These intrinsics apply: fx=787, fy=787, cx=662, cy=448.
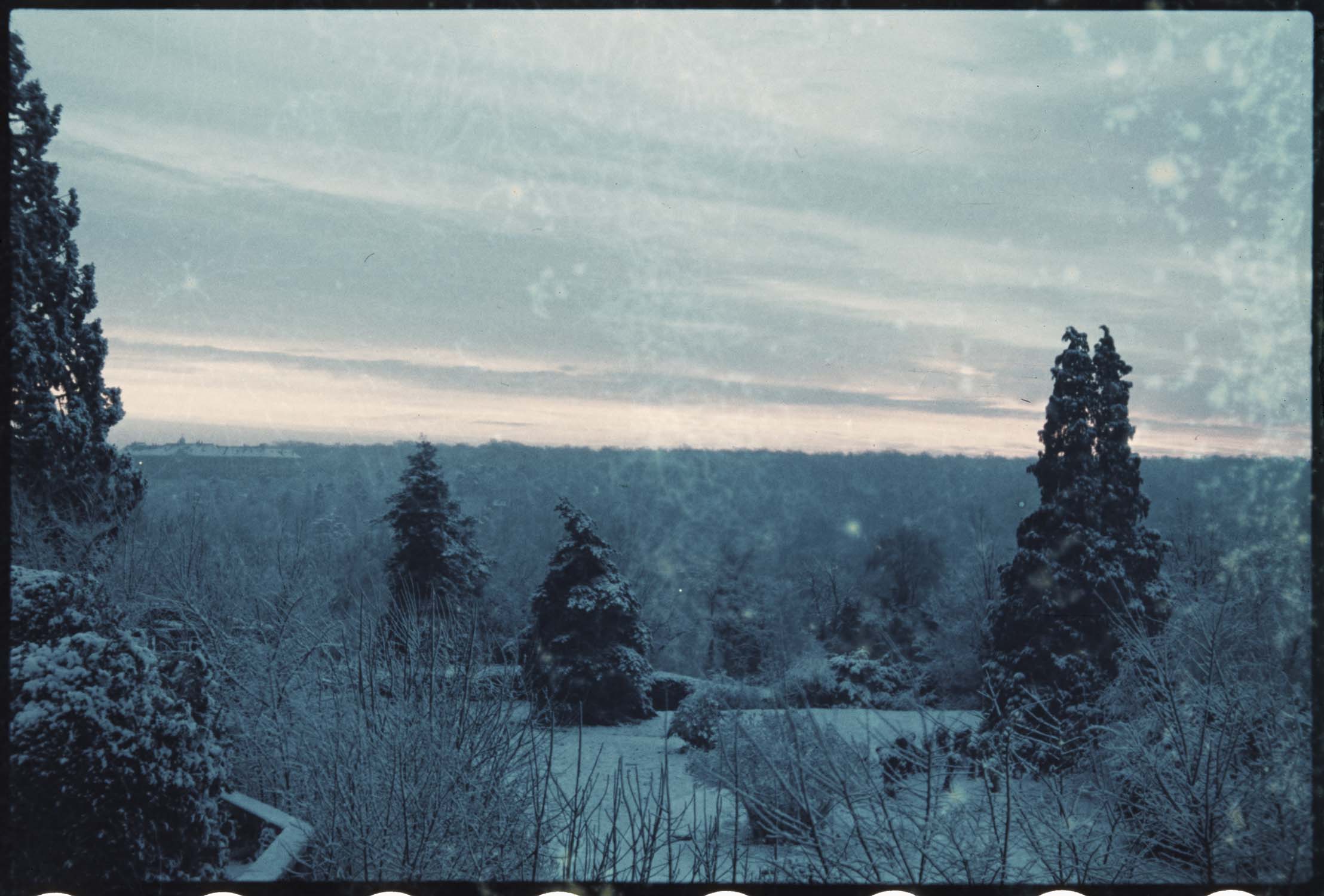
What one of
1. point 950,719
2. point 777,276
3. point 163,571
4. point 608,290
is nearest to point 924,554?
point 950,719

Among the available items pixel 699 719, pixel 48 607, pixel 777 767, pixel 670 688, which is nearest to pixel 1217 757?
pixel 777 767

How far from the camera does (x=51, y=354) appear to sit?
13.9 ft

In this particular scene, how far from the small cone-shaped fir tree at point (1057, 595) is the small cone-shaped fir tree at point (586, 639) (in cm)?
176

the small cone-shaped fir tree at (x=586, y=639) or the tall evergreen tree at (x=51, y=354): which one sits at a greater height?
the tall evergreen tree at (x=51, y=354)

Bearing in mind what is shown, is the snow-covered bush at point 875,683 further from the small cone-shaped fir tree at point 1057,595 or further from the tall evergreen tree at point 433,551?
the tall evergreen tree at point 433,551

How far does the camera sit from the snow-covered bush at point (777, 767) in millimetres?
3035

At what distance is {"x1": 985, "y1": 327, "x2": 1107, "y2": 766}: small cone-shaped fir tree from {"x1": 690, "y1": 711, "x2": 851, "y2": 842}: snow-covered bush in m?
0.94

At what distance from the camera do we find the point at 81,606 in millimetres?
3496

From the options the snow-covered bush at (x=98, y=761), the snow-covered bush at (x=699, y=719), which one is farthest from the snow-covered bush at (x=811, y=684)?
the snow-covered bush at (x=98, y=761)

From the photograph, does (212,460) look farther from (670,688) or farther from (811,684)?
(811,684)

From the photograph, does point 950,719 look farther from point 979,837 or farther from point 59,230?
point 59,230

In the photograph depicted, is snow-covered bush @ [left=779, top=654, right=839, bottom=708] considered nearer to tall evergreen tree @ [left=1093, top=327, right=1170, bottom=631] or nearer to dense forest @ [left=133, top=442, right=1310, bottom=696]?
dense forest @ [left=133, top=442, right=1310, bottom=696]

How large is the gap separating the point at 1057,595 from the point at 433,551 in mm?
3793

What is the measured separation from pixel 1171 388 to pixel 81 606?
4968 mm
